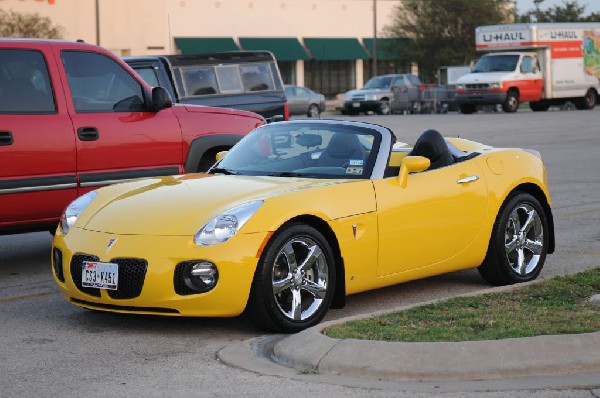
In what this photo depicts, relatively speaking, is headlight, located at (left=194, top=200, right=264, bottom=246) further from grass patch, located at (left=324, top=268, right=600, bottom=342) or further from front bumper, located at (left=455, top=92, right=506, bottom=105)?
front bumper, located at (left=455, top=92, right=506, bottom=105)

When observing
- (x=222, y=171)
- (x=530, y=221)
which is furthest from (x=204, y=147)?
(x=530, y=221)

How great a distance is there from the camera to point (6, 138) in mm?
9977

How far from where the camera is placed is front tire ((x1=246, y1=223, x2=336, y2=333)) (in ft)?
24.5

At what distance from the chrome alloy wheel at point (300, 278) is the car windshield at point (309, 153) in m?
0.85

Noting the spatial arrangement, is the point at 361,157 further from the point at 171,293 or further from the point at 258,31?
the point at 258,31

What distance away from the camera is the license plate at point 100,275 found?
753 centimetres

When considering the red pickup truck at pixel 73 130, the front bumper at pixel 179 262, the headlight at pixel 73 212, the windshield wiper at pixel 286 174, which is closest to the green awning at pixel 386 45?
the red pickup truck at pixel 73 130

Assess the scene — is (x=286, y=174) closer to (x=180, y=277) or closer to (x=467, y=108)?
(x=180, y=277)

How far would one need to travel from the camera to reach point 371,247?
321 inches

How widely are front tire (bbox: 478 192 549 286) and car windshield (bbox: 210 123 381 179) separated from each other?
125cm

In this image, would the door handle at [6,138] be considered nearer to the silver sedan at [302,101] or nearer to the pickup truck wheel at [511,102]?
the pickup truck wheel at [511,102]

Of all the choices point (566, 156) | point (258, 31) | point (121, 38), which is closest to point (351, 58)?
point (258, 31)

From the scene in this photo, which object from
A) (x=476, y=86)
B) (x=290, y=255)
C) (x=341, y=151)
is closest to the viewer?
(x=290, y=255)

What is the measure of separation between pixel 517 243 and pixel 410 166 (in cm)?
140
